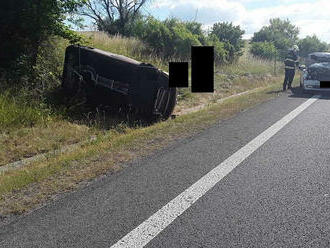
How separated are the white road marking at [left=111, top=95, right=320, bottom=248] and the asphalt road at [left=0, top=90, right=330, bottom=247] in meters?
0.05

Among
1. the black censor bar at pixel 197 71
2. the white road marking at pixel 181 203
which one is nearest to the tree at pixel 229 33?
the black censor bar at pixel 197 71

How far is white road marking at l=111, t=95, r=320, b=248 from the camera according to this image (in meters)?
3.11

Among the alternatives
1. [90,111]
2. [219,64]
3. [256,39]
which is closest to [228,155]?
[90,111]

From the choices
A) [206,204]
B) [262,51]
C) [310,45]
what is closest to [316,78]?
[206,204]

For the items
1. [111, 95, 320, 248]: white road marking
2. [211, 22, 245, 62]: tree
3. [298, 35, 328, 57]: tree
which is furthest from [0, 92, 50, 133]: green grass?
[298, 35, 328, 57]: tree

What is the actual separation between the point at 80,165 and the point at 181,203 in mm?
1943

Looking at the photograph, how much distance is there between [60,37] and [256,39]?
4224 cm

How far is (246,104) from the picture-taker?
10836 mm

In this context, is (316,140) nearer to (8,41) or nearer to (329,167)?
(329,167)

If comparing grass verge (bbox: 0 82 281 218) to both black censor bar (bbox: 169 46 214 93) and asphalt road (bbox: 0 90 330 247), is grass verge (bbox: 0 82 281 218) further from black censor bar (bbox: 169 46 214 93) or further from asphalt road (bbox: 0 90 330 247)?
black censor bar (bbox: 169 46 214 93)

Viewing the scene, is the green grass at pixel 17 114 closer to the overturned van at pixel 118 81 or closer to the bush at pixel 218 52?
the overturned van at pixel 118 81

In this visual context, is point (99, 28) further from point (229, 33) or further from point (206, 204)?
point (206, 204)

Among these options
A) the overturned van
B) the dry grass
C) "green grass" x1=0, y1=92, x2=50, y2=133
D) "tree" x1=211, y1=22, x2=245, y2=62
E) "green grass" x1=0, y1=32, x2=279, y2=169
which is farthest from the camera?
"tree" x1=211, y1=22, x2=245, y2=62

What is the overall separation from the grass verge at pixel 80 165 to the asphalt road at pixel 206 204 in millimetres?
253
